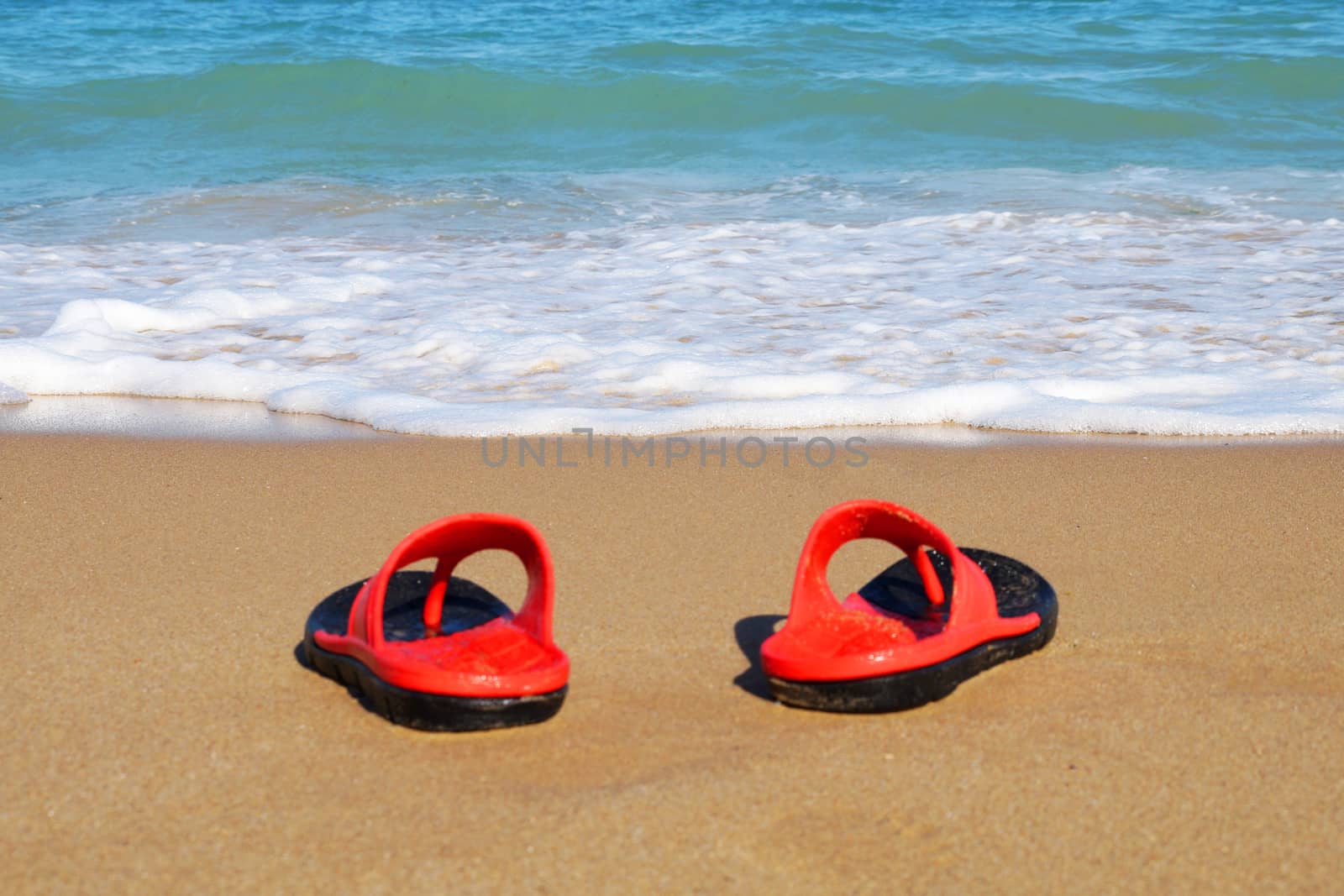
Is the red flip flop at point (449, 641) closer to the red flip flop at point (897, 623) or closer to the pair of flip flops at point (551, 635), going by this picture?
the pair of flip flops at point (551, 635)

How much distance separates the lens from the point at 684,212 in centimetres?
699

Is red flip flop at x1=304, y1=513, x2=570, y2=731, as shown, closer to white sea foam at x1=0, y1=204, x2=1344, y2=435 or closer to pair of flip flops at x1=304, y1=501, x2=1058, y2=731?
pair of flip flops at x1=304, y1=501, x2=1058, y2=731

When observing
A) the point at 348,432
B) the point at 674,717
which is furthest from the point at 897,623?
the point at 348,432

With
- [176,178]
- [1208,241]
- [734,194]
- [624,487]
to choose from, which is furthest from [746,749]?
[176,178]

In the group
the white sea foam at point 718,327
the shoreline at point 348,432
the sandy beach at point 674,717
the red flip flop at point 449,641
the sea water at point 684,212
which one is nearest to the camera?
the sandy beach at point 674,717

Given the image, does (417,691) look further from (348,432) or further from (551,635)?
(348,432)

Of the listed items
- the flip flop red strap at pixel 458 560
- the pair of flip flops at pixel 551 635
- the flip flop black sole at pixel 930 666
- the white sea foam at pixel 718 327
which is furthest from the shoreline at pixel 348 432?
the flip flop red strap at pixel 458 560

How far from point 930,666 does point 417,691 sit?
0.72 metres

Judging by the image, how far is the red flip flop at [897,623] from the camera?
1700 millimetres

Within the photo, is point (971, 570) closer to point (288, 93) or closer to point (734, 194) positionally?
point (734, 194)

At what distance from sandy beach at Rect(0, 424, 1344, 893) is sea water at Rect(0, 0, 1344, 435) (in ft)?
2.31

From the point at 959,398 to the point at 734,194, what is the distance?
14.8 feet

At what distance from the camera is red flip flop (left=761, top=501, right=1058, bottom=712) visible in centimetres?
170

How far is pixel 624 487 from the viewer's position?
109 inches
